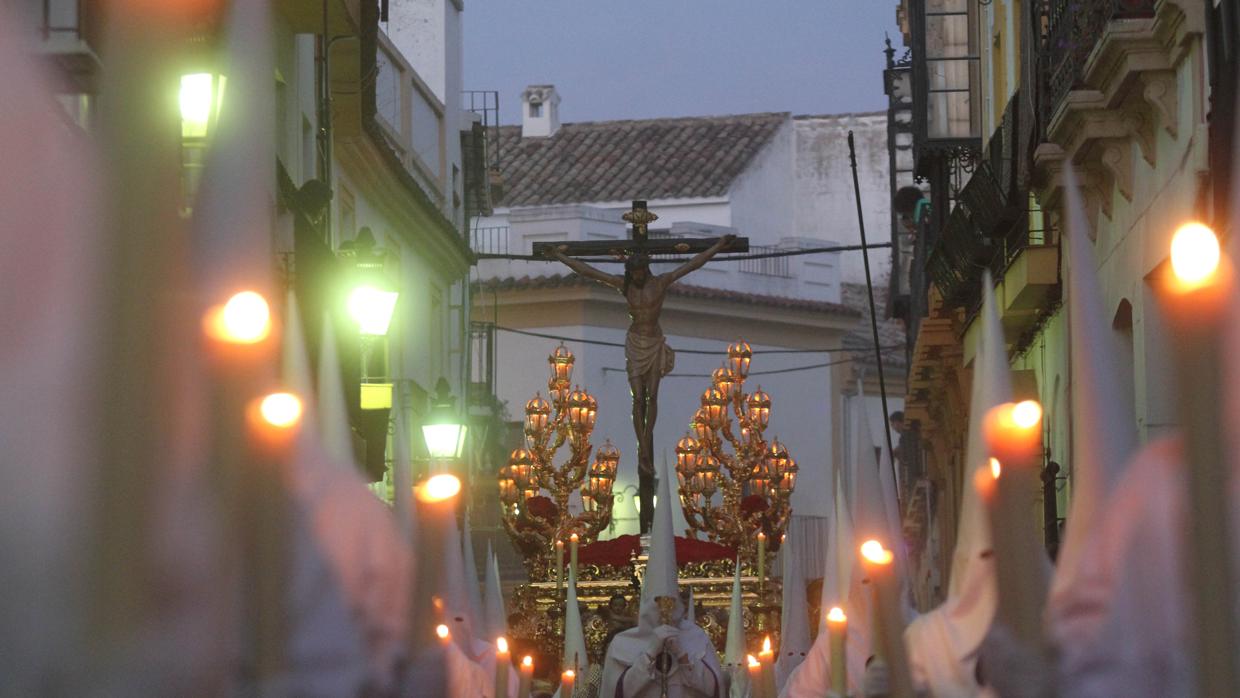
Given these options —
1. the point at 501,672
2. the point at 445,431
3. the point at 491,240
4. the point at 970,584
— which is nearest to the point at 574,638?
the point at 445,431

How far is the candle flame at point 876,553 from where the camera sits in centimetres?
477

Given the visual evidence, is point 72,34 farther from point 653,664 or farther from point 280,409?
point 280,409

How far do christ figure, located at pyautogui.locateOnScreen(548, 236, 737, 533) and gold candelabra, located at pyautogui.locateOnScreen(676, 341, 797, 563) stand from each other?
2.05 ft

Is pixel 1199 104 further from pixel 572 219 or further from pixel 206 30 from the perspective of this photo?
pixel 572 219

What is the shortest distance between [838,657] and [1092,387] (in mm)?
2417

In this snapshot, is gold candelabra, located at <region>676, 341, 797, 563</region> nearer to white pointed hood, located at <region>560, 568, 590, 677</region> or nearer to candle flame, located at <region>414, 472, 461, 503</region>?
white pointed hood, located at <region>560, 568, 590, 677</region>

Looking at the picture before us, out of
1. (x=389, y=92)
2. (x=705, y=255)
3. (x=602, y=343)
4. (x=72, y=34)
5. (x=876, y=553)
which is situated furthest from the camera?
(x=602, y=343)

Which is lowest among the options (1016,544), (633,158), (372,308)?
(1016,544)

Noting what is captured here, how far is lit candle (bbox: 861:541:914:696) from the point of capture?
3.98 meters

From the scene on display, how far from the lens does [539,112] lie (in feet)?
162

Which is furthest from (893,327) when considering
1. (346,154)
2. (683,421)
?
(346,154)

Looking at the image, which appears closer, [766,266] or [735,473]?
[735,473]

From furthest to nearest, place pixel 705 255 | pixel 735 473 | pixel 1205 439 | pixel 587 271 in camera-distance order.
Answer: pixel 735 473 < pixel 587 271 < pixel 705 255 < pixel 1205 439

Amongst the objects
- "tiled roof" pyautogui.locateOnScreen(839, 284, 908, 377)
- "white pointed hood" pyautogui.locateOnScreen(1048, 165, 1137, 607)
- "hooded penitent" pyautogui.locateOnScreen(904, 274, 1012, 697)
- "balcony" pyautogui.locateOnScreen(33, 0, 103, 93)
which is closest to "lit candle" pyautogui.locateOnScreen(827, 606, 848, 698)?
"hooded penitent" pyautogui.locateOnScreen(904, 274, 1012, 697)
